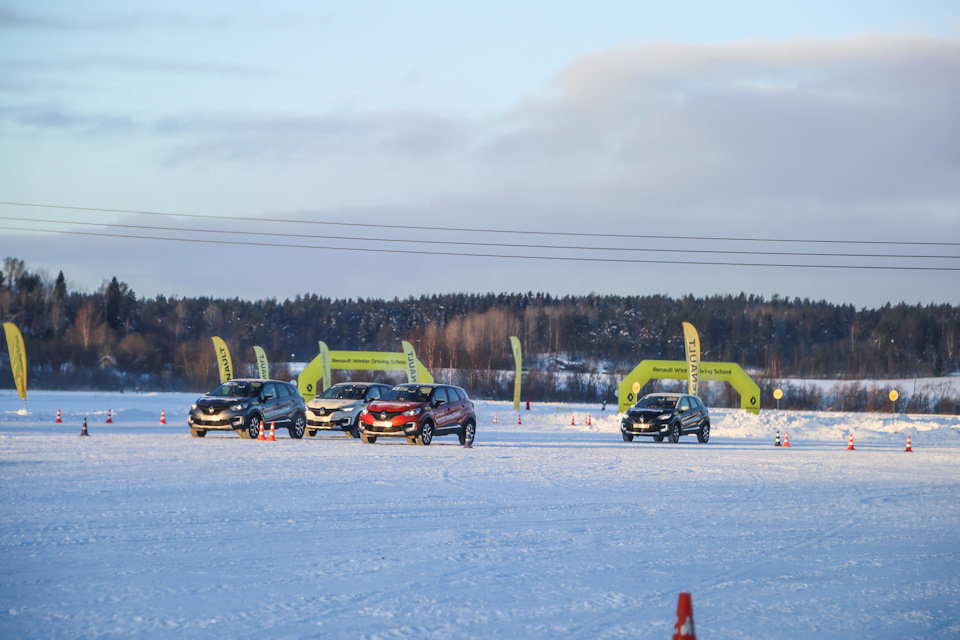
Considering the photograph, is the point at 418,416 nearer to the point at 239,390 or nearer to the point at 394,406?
the point at 394,406

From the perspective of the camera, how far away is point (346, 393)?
28.4 meters

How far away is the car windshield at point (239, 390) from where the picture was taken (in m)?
25.8

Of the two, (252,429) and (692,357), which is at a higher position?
(692,357)

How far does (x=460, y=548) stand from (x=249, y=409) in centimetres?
1687

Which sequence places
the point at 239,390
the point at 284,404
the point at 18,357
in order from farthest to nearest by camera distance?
the point at 18,357 → the point at 284,404 → the point at 239,390

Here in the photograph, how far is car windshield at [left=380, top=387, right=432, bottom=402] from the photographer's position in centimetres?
2522

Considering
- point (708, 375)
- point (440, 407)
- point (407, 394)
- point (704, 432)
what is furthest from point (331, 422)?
point (708, 375)

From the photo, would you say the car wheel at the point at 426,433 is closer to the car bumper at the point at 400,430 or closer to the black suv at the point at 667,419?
the car bumper at the point at 400,430

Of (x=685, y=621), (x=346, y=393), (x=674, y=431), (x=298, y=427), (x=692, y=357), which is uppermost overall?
(x=692, y=357)

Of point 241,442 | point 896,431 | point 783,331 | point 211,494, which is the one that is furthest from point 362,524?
point 783,331

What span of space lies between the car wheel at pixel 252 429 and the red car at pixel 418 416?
304 cm

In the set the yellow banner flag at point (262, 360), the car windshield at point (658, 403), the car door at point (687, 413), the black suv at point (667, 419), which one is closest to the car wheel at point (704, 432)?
the black suv at point (667, 419)

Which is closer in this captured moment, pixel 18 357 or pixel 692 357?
pixel 18 357

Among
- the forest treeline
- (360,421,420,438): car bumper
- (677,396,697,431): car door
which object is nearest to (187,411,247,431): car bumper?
(360,421,420,438): car bumper
